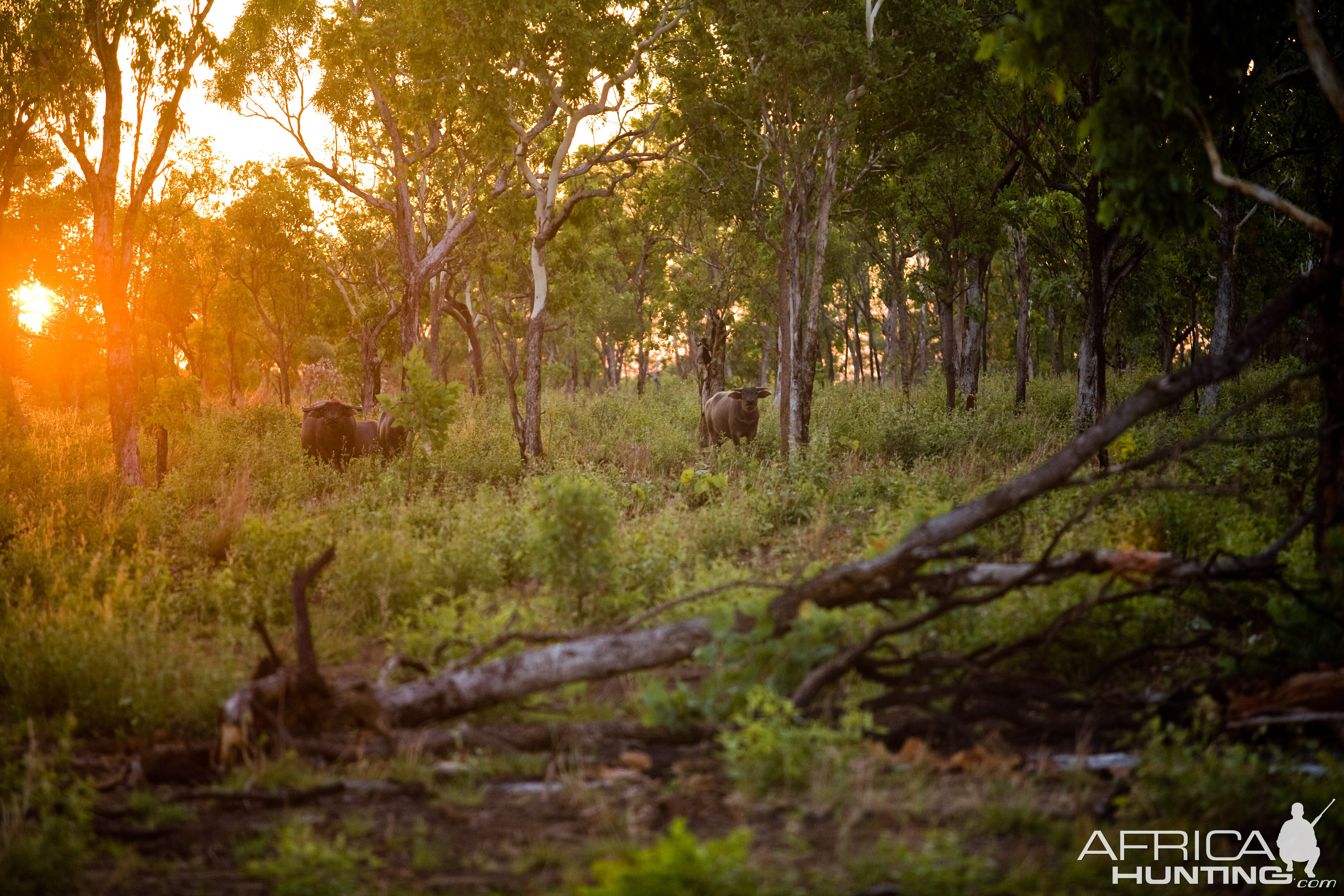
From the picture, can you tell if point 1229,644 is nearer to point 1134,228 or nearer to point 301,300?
point 1134,228

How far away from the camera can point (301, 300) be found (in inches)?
1407

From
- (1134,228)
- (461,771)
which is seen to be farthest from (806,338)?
(461,771)

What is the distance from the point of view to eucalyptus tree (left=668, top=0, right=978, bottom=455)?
16.0 metres

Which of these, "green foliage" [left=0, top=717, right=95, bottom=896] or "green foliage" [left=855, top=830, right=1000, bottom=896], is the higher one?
"green foliage" [left=0, top=717, right=95, bottom=896]

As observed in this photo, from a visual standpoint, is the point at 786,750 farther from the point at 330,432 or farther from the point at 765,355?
A: the point at 765,355

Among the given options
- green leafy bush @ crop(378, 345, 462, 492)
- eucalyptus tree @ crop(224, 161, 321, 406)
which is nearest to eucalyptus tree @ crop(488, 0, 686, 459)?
green leafy bush @ crop(378, 345, 462, 492)

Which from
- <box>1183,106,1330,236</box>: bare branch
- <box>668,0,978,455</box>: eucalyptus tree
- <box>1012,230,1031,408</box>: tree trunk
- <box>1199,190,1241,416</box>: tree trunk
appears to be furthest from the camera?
<box>1012,230,1031,408</box>: tree trunk

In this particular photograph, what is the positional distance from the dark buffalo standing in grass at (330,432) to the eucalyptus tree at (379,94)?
3769 mm

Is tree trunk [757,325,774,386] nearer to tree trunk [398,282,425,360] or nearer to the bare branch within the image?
tree trunk [398,282,425,360]

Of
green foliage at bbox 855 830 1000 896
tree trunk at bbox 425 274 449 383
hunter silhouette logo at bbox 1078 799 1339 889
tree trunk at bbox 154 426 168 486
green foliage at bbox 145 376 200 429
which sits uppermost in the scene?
tree trunk at bbox 425 274 449 383

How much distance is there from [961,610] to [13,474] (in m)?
14.9

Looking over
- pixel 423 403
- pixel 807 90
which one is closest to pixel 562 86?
pixel 807 90

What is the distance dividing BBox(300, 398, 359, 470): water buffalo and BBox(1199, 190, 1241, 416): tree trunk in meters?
18.0

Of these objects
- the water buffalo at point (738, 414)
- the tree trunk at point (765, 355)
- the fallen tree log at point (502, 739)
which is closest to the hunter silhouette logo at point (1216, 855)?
the fallen tree log at point (502, 739)
